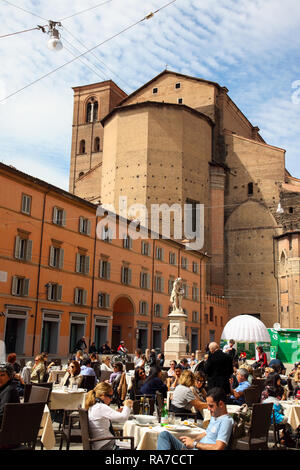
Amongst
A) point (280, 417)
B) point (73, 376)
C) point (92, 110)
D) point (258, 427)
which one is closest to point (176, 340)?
point (73, 376)

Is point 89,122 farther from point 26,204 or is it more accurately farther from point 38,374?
point 38,374

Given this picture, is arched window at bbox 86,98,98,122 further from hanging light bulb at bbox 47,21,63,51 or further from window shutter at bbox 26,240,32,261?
hanging light bulb at bbox 47,21,63,51

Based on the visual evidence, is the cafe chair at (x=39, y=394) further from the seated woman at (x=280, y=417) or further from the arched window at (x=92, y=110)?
the arched window at (x=92, y=110)

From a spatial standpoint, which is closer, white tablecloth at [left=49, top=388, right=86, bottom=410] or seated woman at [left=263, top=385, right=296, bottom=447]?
seated woman at [left=263, top=385, right=296, bottom=447]

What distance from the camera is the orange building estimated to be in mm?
22375

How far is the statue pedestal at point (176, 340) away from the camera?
793 inches

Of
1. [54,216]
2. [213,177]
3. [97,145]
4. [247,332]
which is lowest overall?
[247,332]

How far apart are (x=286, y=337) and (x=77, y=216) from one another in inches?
521

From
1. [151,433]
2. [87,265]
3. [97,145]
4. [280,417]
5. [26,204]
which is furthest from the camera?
[97,145]

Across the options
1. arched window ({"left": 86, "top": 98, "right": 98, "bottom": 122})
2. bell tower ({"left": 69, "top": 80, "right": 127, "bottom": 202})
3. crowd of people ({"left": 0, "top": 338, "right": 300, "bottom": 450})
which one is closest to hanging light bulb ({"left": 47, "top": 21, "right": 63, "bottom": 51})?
crowd of people ({"left": 0, "top": 338, "right": 300, "bottom": 450})

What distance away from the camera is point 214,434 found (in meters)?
4.20

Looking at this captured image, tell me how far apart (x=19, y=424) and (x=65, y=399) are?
3.17 meters

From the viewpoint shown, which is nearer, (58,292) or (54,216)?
(58,292)

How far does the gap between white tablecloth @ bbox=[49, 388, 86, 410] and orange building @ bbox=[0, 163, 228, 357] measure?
47.4ft
